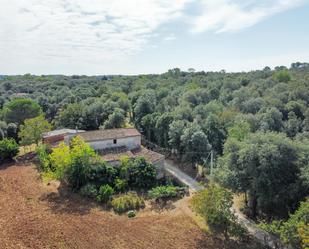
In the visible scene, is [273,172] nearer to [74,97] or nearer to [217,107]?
[217,107]

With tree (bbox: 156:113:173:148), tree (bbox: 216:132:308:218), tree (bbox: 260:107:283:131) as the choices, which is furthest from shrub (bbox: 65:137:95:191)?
tree (bbox: 260:107:283:131)

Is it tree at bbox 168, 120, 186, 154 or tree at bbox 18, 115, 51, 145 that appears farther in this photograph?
tree at bbox 18, 115, 51, 145

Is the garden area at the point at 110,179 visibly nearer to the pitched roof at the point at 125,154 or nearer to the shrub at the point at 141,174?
the shrub at the point at 141,174

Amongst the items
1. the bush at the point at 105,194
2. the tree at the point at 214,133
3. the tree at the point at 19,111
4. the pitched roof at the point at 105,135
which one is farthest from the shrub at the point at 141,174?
the tree at the point at 19,111

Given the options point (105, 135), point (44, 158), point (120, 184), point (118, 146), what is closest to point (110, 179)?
point (120, 184)

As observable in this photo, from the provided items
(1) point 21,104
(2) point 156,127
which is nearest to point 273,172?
(2) point 156,127

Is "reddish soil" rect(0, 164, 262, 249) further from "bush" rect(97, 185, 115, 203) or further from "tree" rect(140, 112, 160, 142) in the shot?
"tree" rect(140, 112, 160, 142)
